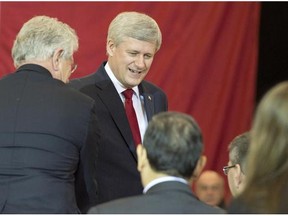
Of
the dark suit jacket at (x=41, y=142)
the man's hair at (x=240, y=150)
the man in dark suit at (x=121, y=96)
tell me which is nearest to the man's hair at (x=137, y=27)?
the man in dark suit at (x=121, y=96)

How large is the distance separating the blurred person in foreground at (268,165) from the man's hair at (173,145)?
0.57 feet

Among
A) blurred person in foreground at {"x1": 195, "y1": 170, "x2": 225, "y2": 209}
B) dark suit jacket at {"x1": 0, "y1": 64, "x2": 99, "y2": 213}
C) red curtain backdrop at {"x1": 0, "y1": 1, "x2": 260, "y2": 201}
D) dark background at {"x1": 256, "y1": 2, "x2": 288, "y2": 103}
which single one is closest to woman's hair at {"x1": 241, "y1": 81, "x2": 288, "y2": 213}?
dark suit jacket at {"x1": 0, "y1": 64, "x2": 99, "y2": 213}

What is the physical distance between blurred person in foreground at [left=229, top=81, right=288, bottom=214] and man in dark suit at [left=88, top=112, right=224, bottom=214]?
0.50 ft

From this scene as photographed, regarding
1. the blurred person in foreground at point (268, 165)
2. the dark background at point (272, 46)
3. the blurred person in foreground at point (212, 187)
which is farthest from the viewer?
the dark background at point (272, 46)

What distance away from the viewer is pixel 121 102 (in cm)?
391

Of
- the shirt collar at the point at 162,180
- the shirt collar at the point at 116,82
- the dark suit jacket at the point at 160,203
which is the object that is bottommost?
the dark suit jacket at the point at 160,203

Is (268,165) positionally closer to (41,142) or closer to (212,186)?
(41,142)

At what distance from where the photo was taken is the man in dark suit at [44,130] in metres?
3.30

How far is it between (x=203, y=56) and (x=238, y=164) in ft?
7.30

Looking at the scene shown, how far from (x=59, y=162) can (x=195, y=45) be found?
2.38 meters

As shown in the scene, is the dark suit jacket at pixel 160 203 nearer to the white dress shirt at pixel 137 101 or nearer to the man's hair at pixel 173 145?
the man's hair at pixel 173 145

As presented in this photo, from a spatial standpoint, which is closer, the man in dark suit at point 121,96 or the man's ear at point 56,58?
the man's ear at point 56,58

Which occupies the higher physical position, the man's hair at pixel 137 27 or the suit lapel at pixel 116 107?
the man's hair at pixel 137 27

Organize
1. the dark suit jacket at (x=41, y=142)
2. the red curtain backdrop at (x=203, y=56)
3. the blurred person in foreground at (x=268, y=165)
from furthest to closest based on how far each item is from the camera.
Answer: the red curtain backdrop at (x=203, y=56) < the dark suit jacket at (x=41, y=142) < the blurred person in foreground at (x=268, y=165)
